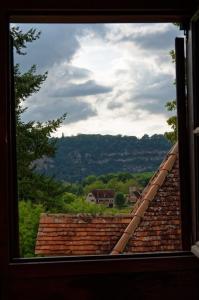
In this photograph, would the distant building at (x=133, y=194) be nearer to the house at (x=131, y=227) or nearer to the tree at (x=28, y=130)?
the house at (x=131, y=227)

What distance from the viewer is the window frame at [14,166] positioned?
2.14 metres

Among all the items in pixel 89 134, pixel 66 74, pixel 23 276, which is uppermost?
pixel 66 74

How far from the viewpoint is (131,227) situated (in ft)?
Answer: 8.18

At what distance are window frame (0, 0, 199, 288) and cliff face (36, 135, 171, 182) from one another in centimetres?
25

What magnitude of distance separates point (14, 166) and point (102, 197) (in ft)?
1.53

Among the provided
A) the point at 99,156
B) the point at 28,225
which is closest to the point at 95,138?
the point at 99,156

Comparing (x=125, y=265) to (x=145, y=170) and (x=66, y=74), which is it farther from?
(x=66, y=74)

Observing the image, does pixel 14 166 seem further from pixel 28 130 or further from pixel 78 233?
pixel 78 233

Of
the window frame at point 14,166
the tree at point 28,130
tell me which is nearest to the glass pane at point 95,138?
the tree at point 28,130

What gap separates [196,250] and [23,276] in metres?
0.73

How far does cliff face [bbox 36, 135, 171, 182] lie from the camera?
2389 millimetres

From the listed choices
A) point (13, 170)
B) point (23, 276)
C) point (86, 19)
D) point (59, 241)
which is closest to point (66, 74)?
point (86, 19)

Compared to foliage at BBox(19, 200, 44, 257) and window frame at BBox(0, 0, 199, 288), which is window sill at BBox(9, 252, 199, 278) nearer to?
window frame at BBox(0, 0, 199, 288)

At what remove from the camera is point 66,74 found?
2414mm
